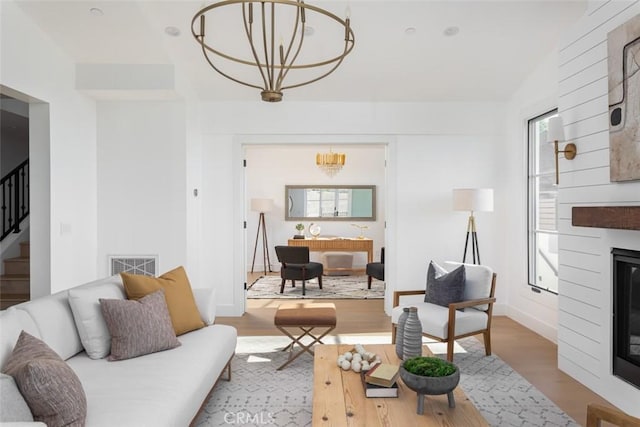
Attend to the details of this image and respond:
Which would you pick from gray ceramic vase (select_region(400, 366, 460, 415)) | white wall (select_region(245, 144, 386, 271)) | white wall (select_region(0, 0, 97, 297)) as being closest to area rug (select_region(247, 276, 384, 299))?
white wall (select_region(245, 144, 386, 271))

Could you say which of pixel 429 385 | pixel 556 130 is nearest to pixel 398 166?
pixel 556 130

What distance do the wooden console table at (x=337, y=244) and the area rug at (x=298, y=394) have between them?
430 centimetres

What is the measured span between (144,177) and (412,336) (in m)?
3.48

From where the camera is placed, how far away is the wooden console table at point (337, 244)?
322 inches

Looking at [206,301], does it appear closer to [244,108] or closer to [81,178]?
[81,178]

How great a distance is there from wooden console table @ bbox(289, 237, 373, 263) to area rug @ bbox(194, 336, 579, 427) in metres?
4.30

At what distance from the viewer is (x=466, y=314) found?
361cm

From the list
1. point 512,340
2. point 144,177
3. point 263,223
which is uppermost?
point 144,177

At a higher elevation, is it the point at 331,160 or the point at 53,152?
the point at 331,160

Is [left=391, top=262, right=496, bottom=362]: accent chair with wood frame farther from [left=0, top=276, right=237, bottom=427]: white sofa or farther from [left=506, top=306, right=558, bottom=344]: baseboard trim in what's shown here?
[left=0, top=276, right=237, bottom=427]: white sofa

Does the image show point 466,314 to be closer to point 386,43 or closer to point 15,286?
point 386,43

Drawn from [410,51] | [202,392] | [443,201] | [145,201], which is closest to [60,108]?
[145,201]

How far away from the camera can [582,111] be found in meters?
3.18

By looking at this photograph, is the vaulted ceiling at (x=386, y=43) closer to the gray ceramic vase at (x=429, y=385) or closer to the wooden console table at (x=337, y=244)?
the gray ceramic vase at (x=429, y=385)
